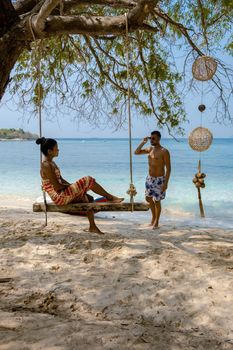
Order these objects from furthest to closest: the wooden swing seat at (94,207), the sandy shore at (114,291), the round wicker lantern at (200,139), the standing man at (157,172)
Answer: the round wicker lantern at (200,139)
the standing man at (157,172)
the wooden swing seat at (94,207)
the sandy shore at (114,291)

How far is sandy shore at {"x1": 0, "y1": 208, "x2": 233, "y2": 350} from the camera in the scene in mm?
2748

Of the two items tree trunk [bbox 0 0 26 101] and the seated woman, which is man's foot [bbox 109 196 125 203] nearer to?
the seated woman

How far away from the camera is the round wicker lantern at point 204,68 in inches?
234

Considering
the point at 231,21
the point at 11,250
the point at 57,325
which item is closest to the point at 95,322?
the point at 57,325

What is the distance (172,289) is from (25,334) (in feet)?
5.11

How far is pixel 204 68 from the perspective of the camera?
6.02 m

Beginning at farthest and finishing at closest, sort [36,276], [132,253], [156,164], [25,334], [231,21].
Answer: [231,21] < [156,164] < [132,253] < [36,276] < [25,334]

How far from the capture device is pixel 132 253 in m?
4.82

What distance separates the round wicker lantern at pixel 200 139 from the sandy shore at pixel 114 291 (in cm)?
148

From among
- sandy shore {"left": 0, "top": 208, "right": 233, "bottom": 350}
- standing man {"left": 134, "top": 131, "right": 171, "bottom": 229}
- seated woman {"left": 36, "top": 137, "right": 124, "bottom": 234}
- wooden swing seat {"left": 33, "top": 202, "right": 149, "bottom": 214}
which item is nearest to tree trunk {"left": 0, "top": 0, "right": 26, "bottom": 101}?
seated woman {"left": 36, "top": 137, "right": 124, "bottom": 234}

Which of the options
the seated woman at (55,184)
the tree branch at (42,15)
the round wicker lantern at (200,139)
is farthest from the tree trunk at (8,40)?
the round wicker lantern at (200,139)

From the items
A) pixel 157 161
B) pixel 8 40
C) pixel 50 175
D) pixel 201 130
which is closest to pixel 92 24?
pixel 8 40

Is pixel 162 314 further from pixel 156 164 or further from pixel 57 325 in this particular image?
pixel 156 164

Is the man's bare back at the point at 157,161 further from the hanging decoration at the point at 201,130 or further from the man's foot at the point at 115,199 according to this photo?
the man's foot at the point at 115,199
